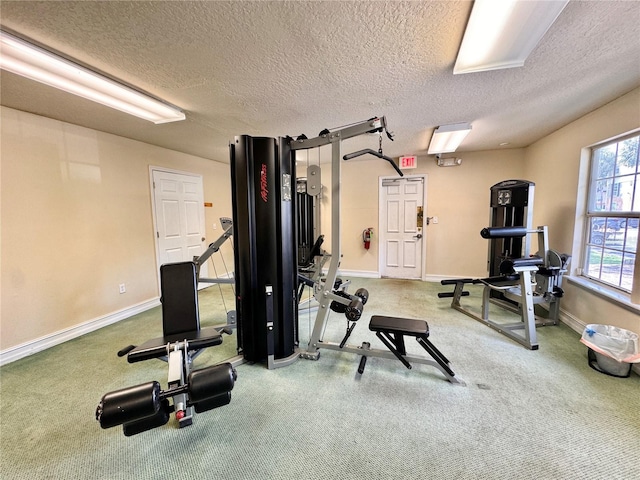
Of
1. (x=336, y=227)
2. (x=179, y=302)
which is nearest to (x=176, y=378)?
(x=179, y=302)

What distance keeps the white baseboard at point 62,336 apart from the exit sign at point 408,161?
4986 mm

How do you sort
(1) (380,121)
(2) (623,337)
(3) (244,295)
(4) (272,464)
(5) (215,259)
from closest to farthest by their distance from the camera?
(4) (272,464) → (1) (380,121) → (2) (623,337) → (3) (244,295) → (5) (215,259)

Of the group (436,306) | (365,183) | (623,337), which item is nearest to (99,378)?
(436,306)

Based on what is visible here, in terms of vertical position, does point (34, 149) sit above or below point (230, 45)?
below

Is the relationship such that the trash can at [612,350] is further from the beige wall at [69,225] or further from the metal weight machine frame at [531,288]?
the beige wall at [69,225]

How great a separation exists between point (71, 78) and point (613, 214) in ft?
16.5

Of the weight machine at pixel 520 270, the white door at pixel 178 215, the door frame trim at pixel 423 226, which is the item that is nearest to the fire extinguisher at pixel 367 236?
the door frame trim at pixel 423 226

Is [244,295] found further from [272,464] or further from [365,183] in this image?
[365,183]

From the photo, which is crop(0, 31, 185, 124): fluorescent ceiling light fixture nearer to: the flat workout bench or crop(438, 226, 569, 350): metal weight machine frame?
the flat workout bench

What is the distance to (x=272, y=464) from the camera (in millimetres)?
1396

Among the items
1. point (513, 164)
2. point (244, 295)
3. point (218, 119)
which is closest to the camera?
point (244, 295)

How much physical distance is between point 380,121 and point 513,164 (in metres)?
3.94

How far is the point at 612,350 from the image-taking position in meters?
2.07

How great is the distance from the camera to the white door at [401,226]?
5047 mm
